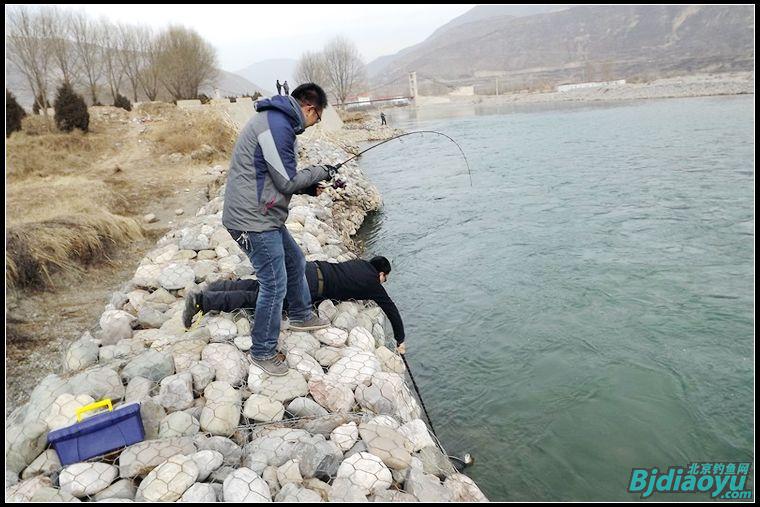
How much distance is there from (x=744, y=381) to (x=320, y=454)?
443cm

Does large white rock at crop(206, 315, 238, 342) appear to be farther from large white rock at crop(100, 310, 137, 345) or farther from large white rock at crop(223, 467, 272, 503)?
large white rock at crop(223, 467, 272, 503)

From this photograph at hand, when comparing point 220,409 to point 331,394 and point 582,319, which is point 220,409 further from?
point 582,319

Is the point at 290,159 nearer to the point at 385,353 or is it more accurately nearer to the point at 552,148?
the point at 385,353

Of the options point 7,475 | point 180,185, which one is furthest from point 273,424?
point 180,185

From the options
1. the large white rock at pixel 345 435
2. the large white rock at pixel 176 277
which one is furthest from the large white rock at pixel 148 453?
the large white rock at pixel 176 277

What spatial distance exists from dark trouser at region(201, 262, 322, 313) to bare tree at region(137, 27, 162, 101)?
3854 centimetres

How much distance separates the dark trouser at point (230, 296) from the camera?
4246mm

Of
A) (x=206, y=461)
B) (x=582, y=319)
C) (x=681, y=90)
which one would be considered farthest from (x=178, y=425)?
(x=681, y=90)

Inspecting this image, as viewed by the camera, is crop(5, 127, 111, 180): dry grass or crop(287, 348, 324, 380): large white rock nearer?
crop(287, 348, 324, 380): large white rock

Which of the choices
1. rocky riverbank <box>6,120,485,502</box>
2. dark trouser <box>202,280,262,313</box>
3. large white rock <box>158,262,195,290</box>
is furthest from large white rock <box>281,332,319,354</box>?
large white rock <box>158,262,195,290</box>

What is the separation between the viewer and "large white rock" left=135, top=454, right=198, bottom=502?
255 centimetres

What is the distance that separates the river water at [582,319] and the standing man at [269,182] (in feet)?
7.23

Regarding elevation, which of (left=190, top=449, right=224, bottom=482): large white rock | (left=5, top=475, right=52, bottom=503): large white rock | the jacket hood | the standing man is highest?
the jacket hood

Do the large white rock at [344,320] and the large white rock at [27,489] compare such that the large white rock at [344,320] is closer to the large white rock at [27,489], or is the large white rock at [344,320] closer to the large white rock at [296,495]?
the large white rock at [296,495]
